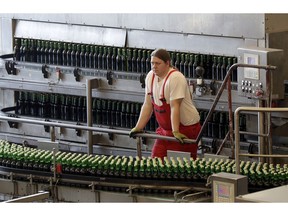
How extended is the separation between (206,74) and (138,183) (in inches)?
92.3

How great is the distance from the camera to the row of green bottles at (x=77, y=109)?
1034 cm

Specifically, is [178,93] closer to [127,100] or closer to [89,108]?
[127,100]

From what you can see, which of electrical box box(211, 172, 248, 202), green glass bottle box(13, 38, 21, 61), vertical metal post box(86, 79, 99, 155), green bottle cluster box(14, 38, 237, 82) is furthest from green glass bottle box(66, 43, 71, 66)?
electrical box box(211, 172, 248, 202)

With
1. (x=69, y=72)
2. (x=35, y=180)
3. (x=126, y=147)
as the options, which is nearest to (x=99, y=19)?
(x=69, y=72)

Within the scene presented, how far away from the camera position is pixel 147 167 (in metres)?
7.59

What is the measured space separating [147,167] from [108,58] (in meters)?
2.96

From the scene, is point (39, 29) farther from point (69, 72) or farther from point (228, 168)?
point (228, 168)

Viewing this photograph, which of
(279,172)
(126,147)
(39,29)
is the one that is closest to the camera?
(279,172)

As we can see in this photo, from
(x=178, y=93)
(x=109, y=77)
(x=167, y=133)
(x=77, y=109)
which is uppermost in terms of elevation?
(x=109, y=77)

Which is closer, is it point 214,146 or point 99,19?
point 214,146

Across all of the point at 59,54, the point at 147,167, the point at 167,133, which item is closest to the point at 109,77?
the point at 59,54

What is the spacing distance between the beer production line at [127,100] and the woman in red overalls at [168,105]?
0.62ft

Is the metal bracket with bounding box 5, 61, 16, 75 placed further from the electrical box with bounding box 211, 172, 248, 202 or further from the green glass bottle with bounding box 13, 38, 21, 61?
the electrical box with bounding box 211, 172, 248, 202
